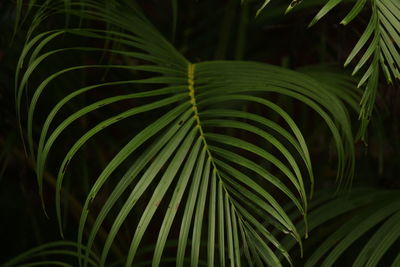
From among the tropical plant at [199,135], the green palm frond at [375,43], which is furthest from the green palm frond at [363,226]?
the green palm frond at [375,43]

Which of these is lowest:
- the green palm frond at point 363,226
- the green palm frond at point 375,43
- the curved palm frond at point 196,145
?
the green palm frond at point 363,226

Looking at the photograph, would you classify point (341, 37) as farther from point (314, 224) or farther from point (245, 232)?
point (245, 232)

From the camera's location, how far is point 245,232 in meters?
0.55

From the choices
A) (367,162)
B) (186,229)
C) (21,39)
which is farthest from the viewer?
(367,162)

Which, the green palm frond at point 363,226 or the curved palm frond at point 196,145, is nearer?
the curved palm frond at point 196,145

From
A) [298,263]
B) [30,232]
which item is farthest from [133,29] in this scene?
[30,232]

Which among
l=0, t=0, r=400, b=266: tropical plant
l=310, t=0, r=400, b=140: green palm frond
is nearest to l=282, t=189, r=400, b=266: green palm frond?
l=0, t=0, r=400, b=266: tropical plant

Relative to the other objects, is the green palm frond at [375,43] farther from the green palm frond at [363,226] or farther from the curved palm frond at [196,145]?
the green palm frond at [363,226]

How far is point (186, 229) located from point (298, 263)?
488mm

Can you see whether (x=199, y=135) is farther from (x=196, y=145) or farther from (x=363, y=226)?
(x=363, y=226)

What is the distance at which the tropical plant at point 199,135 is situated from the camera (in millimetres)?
547

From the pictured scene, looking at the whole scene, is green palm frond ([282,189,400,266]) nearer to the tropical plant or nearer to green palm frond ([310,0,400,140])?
the tropical plant

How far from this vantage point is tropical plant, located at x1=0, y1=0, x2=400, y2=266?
547mm

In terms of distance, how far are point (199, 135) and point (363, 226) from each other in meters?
0.27
